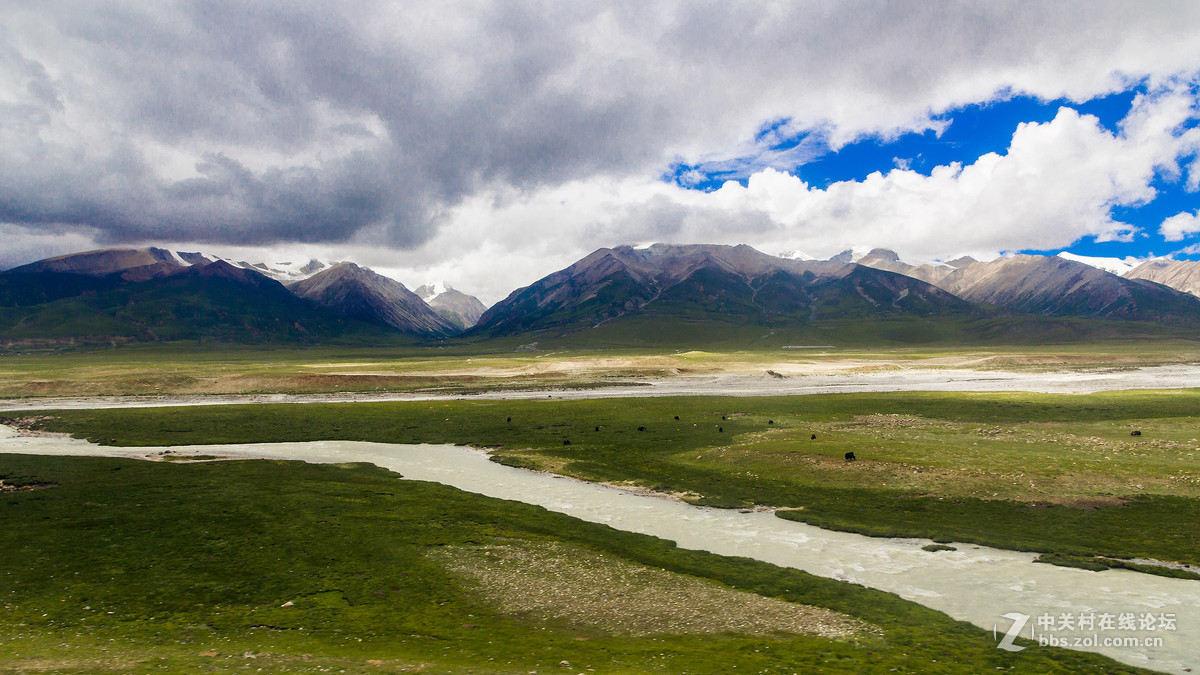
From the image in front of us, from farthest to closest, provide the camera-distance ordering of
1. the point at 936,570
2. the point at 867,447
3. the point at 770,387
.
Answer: the point at 770,387
the point at 867,447
the point at 936,570

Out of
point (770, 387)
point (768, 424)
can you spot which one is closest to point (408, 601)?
point (768, 424)

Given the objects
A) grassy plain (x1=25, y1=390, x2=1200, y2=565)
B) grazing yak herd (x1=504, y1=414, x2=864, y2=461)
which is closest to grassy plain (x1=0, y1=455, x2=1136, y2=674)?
grassy plain (x1=25, y1=390, x2=1200, y2=565)

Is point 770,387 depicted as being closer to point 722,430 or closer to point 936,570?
point 722,430

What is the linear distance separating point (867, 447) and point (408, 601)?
39.4m

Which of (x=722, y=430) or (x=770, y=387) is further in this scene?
(x=770, y=387)

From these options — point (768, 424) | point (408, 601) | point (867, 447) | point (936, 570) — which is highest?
point (867, 447)

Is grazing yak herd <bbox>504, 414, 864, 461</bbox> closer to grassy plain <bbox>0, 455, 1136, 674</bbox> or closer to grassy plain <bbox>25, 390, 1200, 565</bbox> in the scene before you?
grassy plain <bbox>25, 390, 1200, 565</bbox>

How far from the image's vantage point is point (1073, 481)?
3716 centimetres

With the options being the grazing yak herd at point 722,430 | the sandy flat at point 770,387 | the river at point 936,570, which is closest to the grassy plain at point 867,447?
the grazing yak herd at point 722,430

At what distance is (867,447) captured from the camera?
160ft

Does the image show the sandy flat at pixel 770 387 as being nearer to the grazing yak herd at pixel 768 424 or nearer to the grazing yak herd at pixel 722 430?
the grazing yak herd at pixel 722 430

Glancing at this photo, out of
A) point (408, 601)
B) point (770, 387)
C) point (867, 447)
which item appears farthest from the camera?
point (770, 387)

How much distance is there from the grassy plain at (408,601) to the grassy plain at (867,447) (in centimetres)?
1209

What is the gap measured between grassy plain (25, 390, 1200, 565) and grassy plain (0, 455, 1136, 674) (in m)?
12.1
